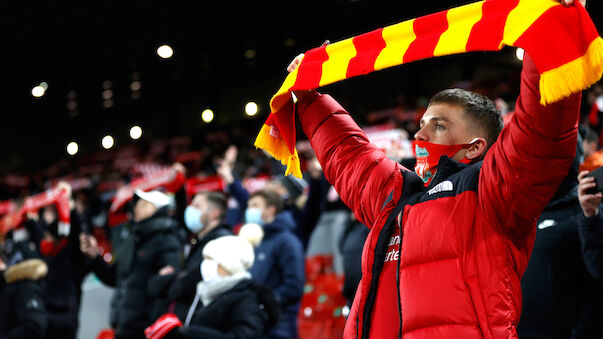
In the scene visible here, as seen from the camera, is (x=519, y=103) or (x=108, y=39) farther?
(x=108, y=39)

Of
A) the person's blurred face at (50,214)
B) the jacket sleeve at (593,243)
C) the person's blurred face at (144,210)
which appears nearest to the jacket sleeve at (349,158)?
the jacket sleeve at (593,243)

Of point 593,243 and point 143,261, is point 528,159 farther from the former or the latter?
point 143,261

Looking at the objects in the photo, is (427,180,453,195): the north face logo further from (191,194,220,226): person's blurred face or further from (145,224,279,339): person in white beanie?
(191,194,220,226): person's blurred face

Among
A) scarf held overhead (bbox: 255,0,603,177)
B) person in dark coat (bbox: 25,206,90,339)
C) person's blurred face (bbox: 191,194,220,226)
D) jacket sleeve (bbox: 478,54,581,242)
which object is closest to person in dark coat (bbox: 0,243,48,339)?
person in dark coat (bbox: 25,206,90,339)

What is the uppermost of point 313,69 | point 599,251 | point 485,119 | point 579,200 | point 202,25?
point 202,25

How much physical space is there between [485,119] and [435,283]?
0.53 metres

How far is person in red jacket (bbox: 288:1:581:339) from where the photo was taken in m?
1.52

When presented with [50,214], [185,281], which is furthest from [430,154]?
[50,214]

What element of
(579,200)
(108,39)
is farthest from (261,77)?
(579,200)

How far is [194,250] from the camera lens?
4152 millimetres

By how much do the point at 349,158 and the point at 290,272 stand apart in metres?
2.69

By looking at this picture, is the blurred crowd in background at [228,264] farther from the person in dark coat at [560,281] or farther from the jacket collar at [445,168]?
the jacket collar at [445,168]

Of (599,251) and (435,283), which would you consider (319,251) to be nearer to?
(599,251)

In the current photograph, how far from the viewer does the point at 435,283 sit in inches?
64.4
